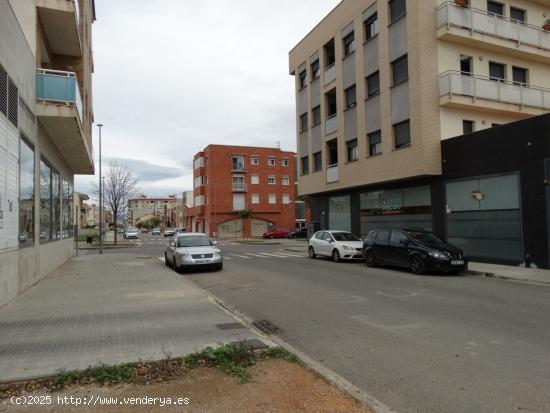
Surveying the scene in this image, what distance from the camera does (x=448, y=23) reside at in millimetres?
→ 18953

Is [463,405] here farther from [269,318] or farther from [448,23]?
[448,23]

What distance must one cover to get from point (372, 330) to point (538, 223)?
10792 millimetres

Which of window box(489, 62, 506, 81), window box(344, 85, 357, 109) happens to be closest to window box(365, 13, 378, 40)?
window box(344, 85, 357, 109)

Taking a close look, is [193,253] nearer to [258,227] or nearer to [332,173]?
[332,173]

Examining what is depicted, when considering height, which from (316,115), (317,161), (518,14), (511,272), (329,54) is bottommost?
(511,272)

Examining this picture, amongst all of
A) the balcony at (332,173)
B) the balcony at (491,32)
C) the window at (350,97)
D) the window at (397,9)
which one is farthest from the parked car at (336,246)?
the window at (397,9)

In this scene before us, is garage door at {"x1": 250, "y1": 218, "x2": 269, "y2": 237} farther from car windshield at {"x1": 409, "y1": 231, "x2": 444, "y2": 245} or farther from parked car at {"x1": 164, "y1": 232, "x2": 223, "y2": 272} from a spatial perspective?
car windshield at {"x1": 409, "y1": 231, "x2": 444, "y2": 245}

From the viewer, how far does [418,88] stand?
63.5ft

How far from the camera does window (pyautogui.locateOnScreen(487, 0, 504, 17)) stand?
20.8 meters

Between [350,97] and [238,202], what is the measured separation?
3818 cm

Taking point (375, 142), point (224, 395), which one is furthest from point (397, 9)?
point (224, 395)

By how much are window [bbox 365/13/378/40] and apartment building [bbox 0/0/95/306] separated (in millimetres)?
13624

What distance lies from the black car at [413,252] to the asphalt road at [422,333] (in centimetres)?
88

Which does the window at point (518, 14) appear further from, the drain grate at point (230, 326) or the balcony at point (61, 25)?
the drain grate at point (230, 326)
